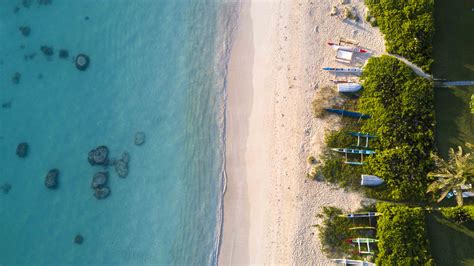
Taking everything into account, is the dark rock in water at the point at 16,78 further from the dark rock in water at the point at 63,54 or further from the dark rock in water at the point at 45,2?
the dark rock in water at the point at 45,2

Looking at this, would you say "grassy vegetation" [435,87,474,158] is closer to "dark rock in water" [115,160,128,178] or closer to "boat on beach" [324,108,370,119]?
"boat on beach" [324,108,370,119]

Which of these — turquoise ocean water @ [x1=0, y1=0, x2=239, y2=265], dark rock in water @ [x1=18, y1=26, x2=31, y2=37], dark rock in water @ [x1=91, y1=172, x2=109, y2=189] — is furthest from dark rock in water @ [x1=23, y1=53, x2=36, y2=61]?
dark rock in water @ [x1=91, y1=172, x2=109, y2=189]

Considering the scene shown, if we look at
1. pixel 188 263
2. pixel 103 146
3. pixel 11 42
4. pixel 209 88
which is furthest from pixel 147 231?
pixel 11 42

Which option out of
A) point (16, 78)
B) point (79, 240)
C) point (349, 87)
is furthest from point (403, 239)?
point (16, 78)

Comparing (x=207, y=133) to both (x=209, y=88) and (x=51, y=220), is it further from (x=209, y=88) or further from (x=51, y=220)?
(x=51, y=220)

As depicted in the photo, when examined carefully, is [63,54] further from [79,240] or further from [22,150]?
[79,240]

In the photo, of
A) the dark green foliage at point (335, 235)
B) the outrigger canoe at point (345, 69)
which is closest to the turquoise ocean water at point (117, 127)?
the dark green foliage at point (335, 235)

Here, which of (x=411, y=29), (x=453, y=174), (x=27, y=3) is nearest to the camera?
(x=453, y=174)
